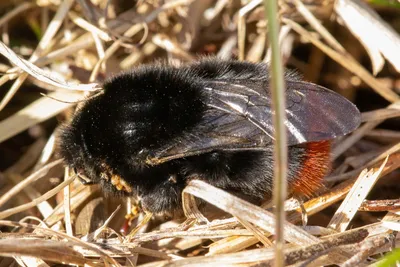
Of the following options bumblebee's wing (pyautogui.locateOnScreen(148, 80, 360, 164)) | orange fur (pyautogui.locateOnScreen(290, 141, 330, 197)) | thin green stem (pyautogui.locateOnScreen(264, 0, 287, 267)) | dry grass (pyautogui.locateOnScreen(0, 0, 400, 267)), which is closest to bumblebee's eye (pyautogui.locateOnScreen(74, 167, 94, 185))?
dry grass (pyautogui.locateOnScreen(0, 0, 400, 267))

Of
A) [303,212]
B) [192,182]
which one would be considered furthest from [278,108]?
[303,212]

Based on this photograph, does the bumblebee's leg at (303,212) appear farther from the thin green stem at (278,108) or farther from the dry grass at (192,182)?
the thin green stem at (278,108)

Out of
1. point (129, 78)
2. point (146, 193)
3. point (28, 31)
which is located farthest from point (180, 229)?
point (28, 31)

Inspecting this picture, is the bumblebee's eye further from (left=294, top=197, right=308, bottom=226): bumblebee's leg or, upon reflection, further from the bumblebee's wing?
(left=294, top=197, right=308, bottom=226): bumblebee's leg

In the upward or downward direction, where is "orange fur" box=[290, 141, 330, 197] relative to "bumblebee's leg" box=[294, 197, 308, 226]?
upward

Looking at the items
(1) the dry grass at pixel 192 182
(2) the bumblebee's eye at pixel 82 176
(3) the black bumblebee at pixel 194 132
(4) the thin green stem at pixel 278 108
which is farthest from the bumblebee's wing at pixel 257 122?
(4) the thin green stem at pixel 278 108

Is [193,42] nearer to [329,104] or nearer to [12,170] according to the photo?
[12,170]
